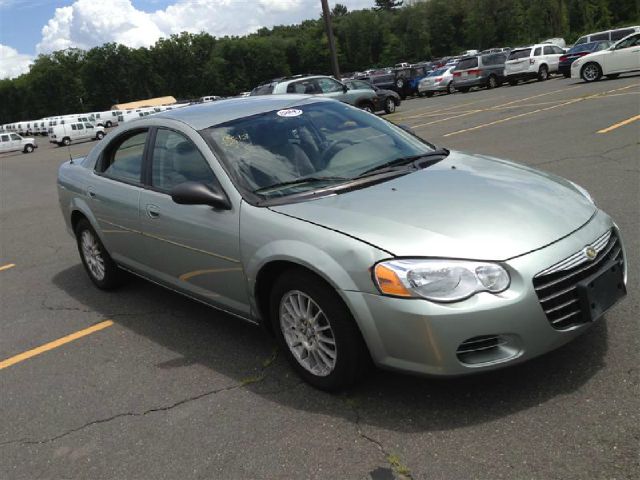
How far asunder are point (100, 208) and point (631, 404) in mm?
4062

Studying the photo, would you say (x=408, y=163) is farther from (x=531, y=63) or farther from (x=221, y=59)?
(x=221, y=59)

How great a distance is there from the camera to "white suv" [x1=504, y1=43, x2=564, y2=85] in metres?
27.8

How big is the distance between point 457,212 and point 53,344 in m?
3.24

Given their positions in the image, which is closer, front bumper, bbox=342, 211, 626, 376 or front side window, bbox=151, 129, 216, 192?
front bumper, bbox=342, 211, 626, 376

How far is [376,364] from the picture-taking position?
3111 millimetres

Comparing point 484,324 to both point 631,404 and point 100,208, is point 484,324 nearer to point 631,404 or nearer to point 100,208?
point 631,404

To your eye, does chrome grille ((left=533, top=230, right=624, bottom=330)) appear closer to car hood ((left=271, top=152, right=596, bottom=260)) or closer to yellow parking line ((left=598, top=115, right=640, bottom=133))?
car hood ((left=271, top=152, right=596, bottom=260))

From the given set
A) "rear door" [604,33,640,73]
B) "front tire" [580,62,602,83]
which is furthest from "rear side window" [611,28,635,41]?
"front tire" [580,62,602,83]

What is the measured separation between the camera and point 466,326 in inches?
111

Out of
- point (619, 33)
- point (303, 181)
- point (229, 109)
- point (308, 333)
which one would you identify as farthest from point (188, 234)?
point (619, 33)

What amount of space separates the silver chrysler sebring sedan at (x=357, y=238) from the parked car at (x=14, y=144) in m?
39.0

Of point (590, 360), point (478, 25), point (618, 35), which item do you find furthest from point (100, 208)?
point (478, 25)

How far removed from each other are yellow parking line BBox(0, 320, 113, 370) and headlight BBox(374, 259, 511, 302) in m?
2.93

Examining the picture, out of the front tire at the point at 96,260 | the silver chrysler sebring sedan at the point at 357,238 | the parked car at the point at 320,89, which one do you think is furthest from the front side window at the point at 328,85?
the silver chrysler sebring sedan at the point at 357,238
